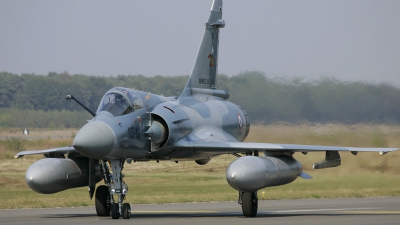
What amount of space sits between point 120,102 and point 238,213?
471 centimetres

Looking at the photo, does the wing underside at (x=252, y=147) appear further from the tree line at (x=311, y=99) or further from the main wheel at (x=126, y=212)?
the tree line at (x=311, y=99)

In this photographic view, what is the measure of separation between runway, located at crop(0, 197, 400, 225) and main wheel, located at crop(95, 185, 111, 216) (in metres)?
0.25

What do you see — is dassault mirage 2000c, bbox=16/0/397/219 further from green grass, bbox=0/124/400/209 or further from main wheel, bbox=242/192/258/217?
green grass, bbox=0/124/400/209

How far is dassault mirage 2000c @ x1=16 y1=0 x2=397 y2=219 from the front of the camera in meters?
16.2

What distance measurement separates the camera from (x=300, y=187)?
27.9 metres

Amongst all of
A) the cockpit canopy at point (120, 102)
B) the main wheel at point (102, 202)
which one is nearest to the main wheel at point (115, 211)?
the main wheel at point (102, 202)

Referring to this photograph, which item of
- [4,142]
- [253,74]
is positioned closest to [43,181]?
[253,74]

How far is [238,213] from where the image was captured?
64.0ft

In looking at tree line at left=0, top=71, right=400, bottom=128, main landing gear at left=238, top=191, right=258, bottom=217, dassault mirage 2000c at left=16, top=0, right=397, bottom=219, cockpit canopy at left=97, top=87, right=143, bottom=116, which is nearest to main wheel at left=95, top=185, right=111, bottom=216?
dassault mirage 2000c at left=16, top=0, right=397, bottom=219

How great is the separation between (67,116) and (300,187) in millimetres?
31173

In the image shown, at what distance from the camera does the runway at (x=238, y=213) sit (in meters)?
16.1

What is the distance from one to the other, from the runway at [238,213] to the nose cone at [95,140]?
154 cm

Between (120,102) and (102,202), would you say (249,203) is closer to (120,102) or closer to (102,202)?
(102,202)

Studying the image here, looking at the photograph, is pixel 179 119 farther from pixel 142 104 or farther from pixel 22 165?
pixel 22 165
